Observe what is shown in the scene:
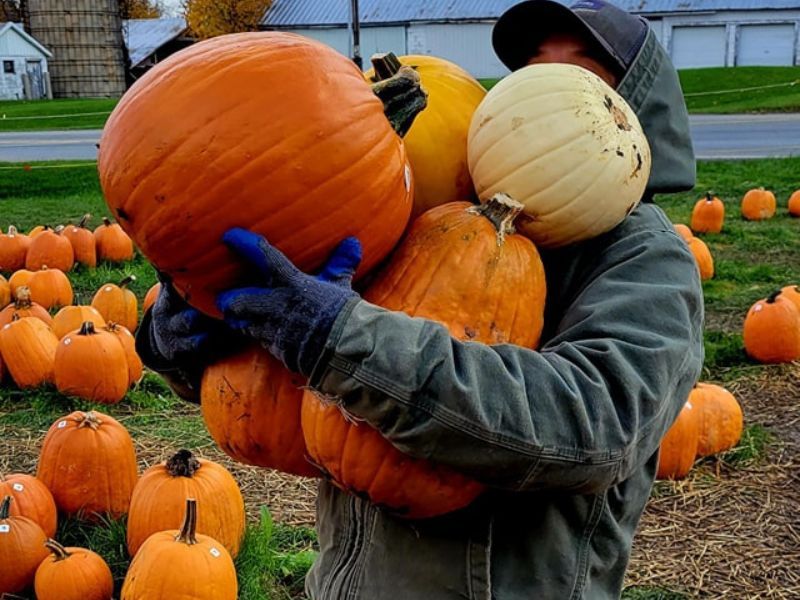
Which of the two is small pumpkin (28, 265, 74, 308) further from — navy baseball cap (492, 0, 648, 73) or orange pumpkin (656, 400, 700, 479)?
navy baseball cap (492, 0, 648, 73)

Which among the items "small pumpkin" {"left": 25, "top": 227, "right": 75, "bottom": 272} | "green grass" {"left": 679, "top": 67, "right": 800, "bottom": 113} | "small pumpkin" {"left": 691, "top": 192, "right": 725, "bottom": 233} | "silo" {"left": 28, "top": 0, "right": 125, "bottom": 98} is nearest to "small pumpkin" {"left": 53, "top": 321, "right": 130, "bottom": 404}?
"small pumpkin" {"left": 25, "top": 227, "right": 75, "bottom": 272}

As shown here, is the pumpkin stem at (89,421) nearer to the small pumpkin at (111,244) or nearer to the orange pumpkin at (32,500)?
the orange pumpkin at (32,500)

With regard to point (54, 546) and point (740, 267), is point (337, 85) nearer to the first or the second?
point (54, 546)

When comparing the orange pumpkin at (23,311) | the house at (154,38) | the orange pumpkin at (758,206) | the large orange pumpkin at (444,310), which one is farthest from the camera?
the house at (154,38)

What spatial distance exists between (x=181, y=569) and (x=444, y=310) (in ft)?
6.86

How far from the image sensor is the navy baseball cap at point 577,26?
2.08 metres

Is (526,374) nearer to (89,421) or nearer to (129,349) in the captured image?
(89,421)

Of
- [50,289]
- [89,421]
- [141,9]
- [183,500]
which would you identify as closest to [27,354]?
[50,289]

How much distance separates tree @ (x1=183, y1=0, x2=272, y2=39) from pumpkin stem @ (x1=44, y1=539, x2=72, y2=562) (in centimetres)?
5422

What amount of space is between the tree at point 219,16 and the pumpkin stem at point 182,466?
2122 inches

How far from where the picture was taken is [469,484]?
1.74 metres

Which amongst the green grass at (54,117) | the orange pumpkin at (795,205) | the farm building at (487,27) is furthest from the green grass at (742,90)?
the green grass at (54,117)

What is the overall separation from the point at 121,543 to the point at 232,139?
119 inches

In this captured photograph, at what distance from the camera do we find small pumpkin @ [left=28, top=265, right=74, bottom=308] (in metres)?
7.76
